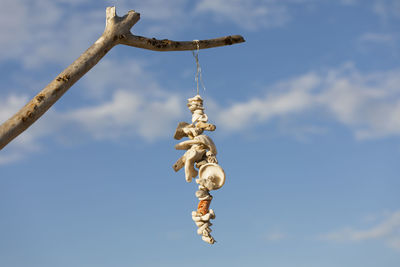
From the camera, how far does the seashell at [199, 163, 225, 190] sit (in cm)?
735

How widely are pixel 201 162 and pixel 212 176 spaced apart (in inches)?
11.3

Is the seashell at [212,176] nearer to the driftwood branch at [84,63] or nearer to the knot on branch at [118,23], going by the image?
the driftwood branch at [84,63]

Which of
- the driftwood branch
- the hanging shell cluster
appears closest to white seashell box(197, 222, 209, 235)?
the hanging shell cluster

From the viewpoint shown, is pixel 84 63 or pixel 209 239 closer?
pixel 84 63

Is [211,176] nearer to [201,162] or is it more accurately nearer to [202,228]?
[201,162]

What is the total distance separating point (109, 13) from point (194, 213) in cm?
267

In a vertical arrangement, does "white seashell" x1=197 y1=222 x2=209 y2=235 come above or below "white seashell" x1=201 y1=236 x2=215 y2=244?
above

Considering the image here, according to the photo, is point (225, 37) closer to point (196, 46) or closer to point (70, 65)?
point (196, 46)

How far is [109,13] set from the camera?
7266mm

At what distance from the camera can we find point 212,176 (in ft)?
24.2

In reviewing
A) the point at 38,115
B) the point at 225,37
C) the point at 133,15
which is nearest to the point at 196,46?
the point at 225,37

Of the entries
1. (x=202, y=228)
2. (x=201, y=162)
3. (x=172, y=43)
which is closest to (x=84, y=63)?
(x=172, y=43)

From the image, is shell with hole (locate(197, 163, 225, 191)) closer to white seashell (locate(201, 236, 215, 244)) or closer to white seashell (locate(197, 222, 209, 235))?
white seashell (locate(197, 222, 209, 235))

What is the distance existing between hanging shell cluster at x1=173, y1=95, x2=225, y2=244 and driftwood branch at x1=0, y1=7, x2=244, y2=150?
0.99 m
